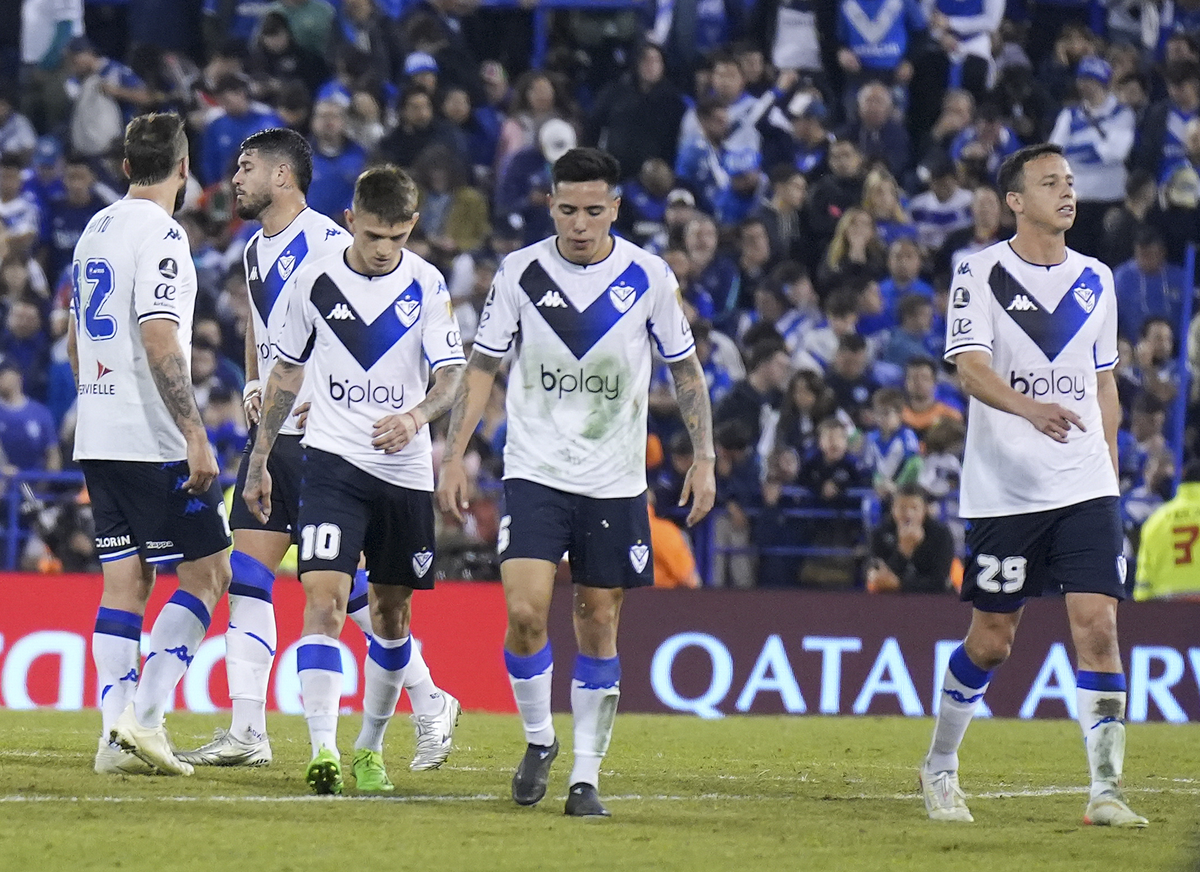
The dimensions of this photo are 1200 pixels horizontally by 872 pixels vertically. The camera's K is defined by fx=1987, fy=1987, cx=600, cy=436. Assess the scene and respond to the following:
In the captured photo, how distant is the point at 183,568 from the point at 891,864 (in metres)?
3.57

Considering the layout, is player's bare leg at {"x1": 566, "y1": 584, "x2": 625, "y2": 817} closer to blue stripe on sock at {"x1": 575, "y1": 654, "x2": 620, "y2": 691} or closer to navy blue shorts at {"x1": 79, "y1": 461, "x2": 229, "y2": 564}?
blue stripe on sock at {"x1": 575, "y1": 654, "x2": 620, "y2": 691}

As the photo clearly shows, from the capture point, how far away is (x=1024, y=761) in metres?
10.3

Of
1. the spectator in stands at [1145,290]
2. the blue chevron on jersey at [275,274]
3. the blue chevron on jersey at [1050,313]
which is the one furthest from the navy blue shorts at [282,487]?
the spectator in stands at [1145,290]

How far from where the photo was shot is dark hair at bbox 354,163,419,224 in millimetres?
7793

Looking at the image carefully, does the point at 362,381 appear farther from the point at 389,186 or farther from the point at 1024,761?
the point at 1024,761

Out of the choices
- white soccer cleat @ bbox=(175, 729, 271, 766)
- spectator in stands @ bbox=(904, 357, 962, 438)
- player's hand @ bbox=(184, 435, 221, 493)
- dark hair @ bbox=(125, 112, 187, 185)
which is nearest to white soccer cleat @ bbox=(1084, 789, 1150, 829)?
white soccer cleat @ bbox=(175, 729, 271, 766)

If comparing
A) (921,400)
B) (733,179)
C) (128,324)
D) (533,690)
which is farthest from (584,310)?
(733,179)

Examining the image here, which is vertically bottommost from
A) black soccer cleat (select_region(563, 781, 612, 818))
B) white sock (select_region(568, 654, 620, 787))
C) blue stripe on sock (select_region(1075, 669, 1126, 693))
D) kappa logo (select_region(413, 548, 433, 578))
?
black soccer cleat (select_region(563, 781, 612, 818))

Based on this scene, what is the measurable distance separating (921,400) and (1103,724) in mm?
8579

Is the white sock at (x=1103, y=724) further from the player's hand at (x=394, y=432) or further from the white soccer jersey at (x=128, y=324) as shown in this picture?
the white soccer jersey at (x=128, y=324)

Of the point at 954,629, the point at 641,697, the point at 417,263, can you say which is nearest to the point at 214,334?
the point at 641,697

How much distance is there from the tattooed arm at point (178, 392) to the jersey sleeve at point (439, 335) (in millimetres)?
1015

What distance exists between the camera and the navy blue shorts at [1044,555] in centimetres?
756

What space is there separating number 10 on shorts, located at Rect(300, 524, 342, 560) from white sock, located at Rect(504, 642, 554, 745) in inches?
30.9
